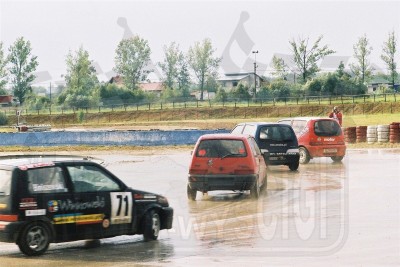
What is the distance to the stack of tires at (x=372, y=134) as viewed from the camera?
41.3 metres

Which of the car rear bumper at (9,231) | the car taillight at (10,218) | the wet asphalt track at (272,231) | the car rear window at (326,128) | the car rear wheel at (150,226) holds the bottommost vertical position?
the wet asphalt track at (272,231)

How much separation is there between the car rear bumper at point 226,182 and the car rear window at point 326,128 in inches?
450

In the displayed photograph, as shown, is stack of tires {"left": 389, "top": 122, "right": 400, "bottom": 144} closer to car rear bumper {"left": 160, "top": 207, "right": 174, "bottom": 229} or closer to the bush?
car rear bumper {"left": 160, "top": 207, "right": 174, "bottom": 229}

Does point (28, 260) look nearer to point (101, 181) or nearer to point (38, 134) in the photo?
point (101, 181)

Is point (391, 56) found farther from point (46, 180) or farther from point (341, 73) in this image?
point (46, 180)

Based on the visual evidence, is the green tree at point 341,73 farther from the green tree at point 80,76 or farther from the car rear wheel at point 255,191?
the car rear wheel at point 255,191

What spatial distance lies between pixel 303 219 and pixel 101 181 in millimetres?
4346

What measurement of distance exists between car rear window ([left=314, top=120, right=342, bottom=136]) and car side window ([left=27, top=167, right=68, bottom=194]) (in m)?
18.4

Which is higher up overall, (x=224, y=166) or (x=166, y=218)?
(x=224, y=166)

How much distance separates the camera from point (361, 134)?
4266cm

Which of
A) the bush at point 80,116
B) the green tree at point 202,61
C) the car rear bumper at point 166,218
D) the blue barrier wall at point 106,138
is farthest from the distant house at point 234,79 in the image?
the car rear bumper at point 166,218

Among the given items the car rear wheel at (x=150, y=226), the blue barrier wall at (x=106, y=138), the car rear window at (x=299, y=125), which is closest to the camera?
the car rear wheel at (x=150, y=226)

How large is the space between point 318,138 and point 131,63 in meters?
132

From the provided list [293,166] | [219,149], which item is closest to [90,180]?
[219,149]
